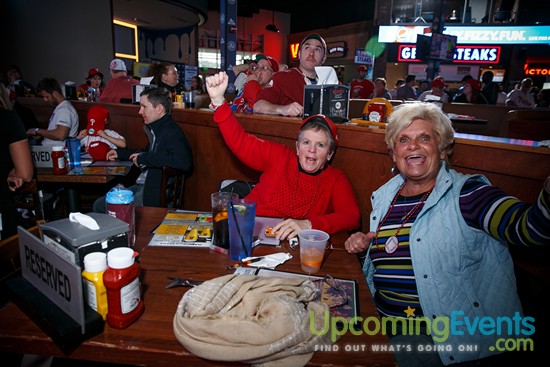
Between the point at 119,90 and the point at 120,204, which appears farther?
the point at 119,90

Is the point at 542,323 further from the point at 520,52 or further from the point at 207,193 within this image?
the point at 520,52

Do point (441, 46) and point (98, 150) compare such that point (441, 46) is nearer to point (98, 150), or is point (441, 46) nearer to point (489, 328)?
point (98, 150)

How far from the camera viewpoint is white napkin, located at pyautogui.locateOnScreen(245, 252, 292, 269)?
131cm

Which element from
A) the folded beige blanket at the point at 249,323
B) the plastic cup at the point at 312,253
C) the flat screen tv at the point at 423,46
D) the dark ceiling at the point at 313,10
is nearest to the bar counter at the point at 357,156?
the plastic cup at the point at 312,253

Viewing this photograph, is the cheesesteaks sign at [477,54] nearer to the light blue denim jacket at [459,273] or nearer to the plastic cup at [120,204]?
the light blue denim jacket at [459,273]

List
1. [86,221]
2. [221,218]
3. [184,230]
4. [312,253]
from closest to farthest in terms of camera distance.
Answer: [86,221]
[312,253]
[221,218]
[184,230]

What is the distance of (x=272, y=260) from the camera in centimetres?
135

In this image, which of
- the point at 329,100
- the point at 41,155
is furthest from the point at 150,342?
the point at 41,155

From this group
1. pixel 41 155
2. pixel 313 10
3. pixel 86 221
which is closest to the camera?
pixel 86 221

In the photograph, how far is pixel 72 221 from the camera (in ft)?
3.49

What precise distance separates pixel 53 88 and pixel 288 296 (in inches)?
171

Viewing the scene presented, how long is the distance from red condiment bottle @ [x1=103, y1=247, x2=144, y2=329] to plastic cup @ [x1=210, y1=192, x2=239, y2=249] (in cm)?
49

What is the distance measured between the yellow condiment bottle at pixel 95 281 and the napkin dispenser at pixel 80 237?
0.06 metres

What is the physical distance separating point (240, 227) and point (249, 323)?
0.51 meters
